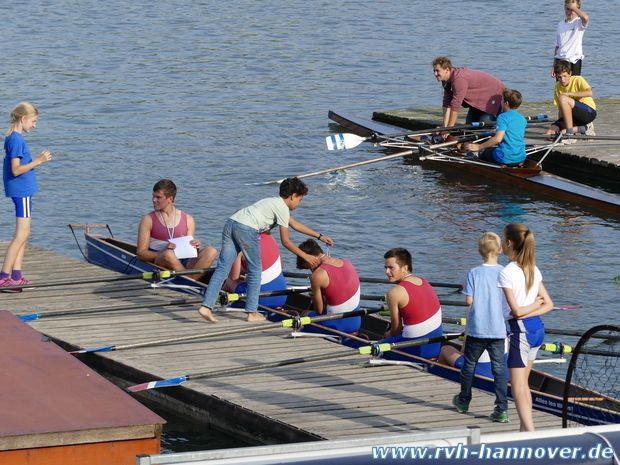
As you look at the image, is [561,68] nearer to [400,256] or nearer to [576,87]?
[576,87]

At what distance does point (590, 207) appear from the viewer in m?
16.6

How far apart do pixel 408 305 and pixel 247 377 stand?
1447 mm

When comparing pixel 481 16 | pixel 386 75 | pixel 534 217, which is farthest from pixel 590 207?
pixel 481 16

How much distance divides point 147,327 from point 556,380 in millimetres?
3861

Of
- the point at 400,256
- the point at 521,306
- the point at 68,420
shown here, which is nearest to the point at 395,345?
the point at 400,256

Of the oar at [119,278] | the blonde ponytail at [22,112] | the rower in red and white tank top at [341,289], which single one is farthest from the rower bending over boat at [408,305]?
the blonde ponytail at [22,112]

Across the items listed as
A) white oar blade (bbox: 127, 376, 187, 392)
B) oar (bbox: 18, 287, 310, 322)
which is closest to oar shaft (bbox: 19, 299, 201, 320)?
oar (bbox: 18, 287, 310, 322)

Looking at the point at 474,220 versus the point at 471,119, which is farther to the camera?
the point at 471,119

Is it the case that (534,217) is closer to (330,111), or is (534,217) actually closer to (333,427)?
(330,111)

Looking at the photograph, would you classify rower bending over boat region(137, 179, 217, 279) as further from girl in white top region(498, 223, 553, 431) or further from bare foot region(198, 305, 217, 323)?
girl in white top region(498, 223, 553, 431)

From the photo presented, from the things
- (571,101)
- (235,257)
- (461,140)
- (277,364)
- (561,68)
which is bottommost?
(277,364)

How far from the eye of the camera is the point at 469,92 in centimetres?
1834

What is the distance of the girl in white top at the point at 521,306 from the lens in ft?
23.4

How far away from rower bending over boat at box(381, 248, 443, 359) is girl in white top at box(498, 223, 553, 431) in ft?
4.74
